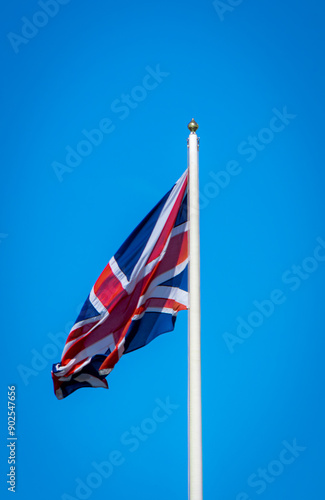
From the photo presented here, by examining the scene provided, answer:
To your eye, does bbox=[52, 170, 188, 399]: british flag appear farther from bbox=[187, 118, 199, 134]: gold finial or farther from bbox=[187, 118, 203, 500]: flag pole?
bbox=[187, 118, 199, 134]: gold finial

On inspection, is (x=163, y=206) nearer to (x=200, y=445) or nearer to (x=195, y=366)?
(x=195, y=366)

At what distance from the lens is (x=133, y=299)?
16.3 metres

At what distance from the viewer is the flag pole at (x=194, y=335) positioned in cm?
1427

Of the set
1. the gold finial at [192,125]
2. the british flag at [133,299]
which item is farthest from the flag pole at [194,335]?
the british flag at [133,299]

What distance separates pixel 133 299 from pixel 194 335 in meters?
1.97

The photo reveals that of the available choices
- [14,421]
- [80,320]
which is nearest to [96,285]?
[80,320]

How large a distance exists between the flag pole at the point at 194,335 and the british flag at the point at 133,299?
0.55 m

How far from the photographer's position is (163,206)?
16.1m

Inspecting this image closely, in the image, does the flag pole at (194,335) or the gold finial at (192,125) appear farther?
the gold finial at (192,125)

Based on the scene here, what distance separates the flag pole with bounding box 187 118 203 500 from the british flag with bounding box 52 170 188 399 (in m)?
0.55

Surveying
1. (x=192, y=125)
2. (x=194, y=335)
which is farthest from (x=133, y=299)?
(x=192, y=125)

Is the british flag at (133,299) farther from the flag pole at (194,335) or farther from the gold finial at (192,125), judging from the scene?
the gold finial at (192,125)

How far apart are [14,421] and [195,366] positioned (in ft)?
41.8

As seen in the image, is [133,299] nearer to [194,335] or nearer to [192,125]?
[194,335]
